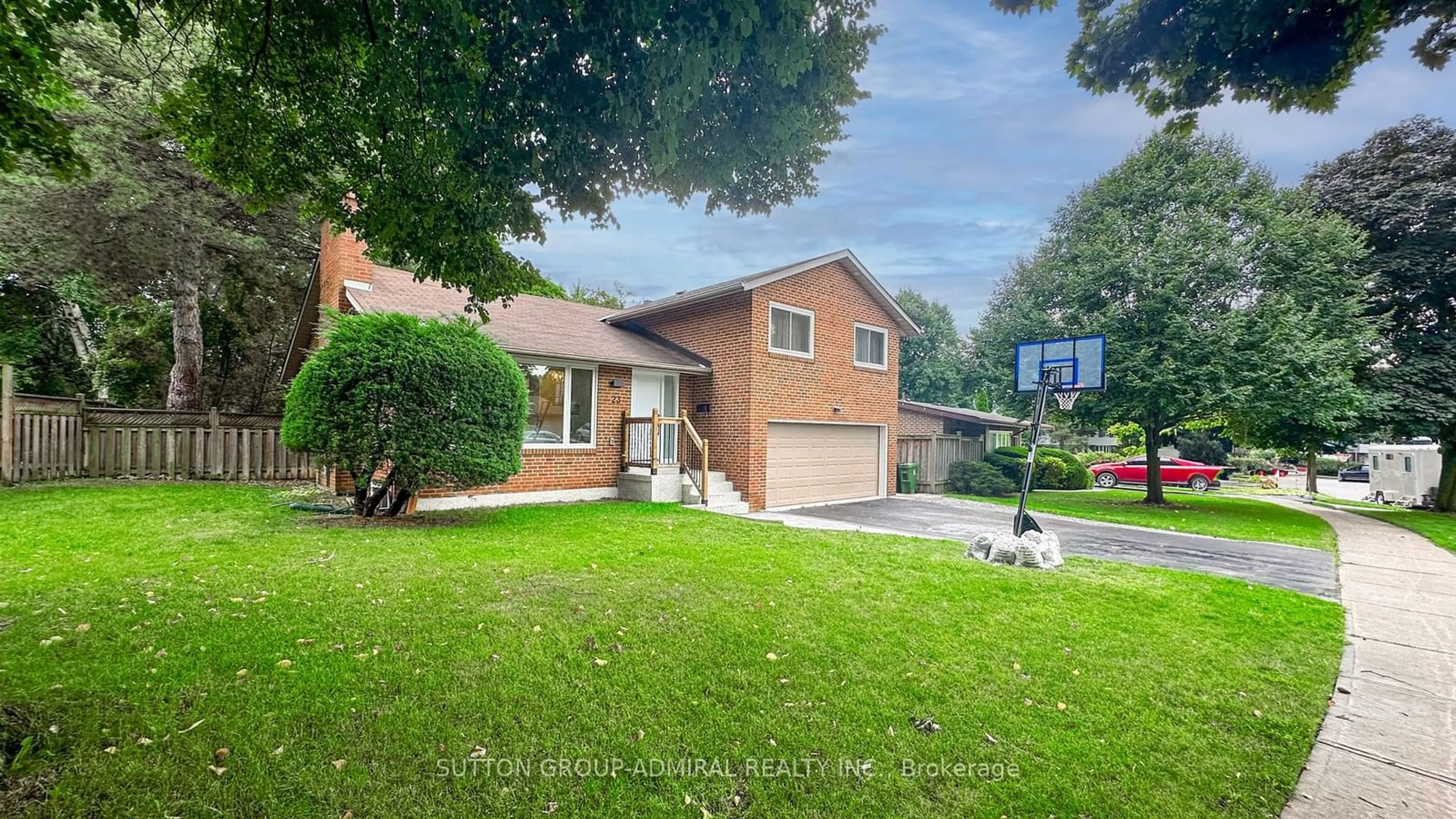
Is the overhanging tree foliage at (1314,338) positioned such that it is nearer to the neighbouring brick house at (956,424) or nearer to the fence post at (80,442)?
the neighbouring brick house at (956,424)

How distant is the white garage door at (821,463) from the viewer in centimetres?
1341

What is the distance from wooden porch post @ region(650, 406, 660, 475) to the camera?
1163 centimetres

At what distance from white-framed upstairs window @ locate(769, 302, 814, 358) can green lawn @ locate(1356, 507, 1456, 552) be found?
11211mm

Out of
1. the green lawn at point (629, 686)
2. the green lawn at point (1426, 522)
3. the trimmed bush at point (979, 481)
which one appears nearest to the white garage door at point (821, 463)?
the trimmed bush at point (979, 481)

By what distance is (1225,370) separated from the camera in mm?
13617

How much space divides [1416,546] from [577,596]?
1337 cm

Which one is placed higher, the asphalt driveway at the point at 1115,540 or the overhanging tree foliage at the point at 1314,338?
the overhanging tree foliage at the point at 1314,338

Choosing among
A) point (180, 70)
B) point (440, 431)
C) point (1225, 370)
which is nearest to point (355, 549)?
point (440, 431)

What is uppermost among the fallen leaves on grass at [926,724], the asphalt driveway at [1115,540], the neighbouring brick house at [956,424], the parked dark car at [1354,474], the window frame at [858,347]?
the window frame at [858,347]

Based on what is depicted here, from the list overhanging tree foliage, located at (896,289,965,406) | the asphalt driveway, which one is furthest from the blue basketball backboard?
overhanging tree foliage, located at (896,289,965,406)

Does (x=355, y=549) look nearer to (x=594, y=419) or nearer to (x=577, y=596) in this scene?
(x=577, y=596)

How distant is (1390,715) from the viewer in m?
3.62

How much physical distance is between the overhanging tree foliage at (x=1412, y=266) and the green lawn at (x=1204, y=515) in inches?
146

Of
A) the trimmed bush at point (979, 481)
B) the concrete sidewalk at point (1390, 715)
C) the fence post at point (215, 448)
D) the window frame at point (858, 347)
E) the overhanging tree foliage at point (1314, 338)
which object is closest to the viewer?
the concrete sidewalk at point (1390, 715)
